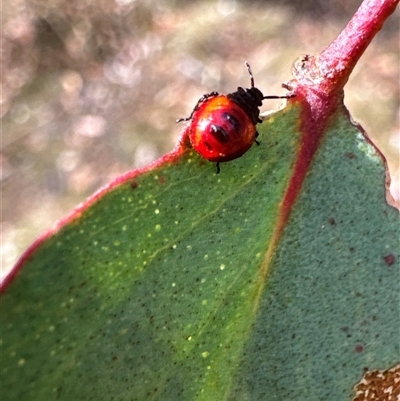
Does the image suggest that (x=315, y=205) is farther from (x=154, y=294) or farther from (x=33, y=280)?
(x=33, y=280)

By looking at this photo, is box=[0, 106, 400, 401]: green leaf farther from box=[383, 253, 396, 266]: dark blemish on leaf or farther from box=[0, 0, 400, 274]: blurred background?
box=[0, 0, 400, 274]: blurred background

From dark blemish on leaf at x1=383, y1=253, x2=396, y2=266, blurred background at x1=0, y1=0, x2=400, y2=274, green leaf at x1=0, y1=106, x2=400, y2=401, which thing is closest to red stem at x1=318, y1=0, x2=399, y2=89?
green leaf at x1=0, y1=106, x2=400, y2=401

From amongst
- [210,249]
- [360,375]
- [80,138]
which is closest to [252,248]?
[210,249]

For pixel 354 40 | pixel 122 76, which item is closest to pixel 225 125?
pixel 354 40

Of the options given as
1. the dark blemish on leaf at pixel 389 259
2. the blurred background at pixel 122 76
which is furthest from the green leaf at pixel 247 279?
the blurred background at pixel 122 76

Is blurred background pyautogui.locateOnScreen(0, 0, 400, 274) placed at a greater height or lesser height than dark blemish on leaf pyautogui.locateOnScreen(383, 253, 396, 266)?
greater

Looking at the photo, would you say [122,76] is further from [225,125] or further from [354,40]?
[354,40]

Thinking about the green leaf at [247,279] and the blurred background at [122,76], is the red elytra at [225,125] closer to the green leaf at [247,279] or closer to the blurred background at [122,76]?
the green leaf at [247,279]
